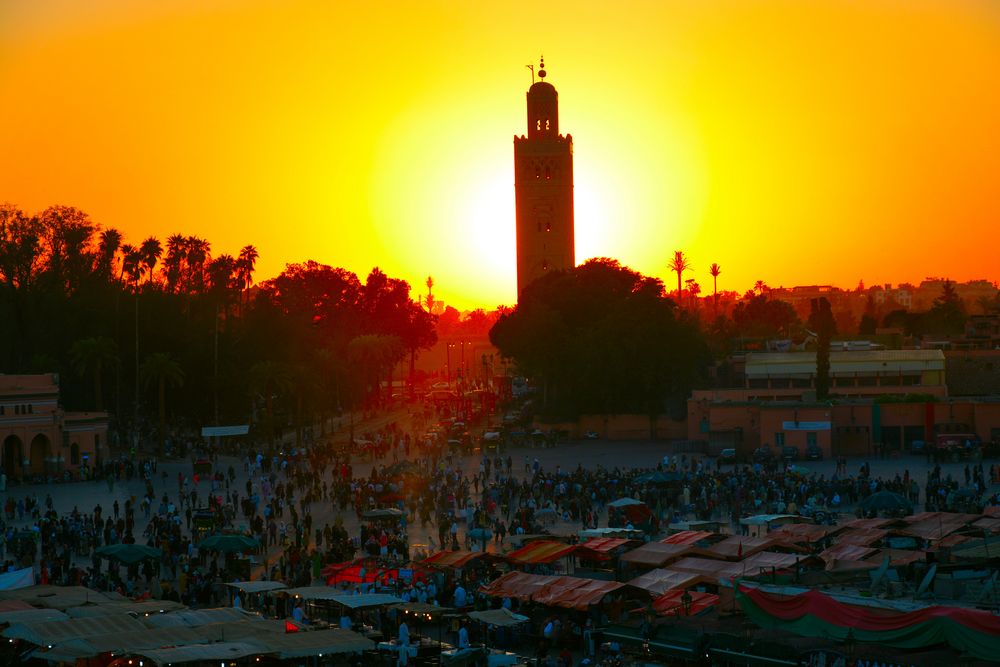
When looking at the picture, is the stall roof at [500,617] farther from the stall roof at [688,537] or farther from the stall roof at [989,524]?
the stall roof at [989,524]

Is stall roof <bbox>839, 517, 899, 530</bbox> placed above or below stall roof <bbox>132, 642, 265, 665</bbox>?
above

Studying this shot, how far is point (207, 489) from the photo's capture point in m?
44.5

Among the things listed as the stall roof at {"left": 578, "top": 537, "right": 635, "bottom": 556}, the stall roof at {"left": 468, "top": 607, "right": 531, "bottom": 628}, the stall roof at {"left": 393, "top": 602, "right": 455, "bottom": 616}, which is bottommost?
the stall roof at {"left": 468, "top": 607, "right": 531, "bottom": 628}

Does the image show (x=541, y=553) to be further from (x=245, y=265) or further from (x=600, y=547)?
(x=245, y=265)

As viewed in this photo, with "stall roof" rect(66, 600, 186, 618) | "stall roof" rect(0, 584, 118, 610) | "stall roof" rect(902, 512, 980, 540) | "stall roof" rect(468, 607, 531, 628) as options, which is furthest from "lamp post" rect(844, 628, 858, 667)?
"stall roof" rect(0, 584, 118, 610)

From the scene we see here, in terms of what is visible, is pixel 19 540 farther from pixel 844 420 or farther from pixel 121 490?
pixel 844 420

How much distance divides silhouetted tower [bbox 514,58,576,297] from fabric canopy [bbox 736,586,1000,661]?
7228cm

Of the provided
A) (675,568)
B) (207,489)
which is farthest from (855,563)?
(207,489)

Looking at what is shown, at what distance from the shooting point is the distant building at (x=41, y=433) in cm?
4844

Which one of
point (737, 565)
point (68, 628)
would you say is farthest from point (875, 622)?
point (68, 628)

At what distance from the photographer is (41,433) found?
49.2 meters

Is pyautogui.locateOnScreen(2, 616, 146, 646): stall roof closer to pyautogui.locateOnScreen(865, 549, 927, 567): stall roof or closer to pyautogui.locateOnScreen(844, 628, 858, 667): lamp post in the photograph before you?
pyautogui.locateOnScreen(844, 628, 858, 667): lamp post

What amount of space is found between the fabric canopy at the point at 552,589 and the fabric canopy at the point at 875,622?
9.21 ft

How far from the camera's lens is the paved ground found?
3831 cm
